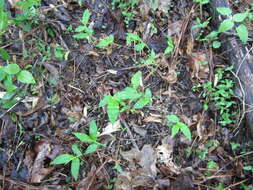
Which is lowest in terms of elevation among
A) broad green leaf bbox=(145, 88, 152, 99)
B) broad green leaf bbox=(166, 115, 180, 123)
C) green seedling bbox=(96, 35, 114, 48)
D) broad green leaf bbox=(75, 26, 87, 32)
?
broad green leaf bbox=(166, 115, 180, 123)

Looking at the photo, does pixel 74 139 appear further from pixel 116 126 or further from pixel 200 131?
pixel 200 131

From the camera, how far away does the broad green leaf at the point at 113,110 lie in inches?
77.9

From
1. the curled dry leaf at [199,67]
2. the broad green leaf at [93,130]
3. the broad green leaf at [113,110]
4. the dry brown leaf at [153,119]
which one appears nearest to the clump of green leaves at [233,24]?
the curled dry leaf at [199,67]

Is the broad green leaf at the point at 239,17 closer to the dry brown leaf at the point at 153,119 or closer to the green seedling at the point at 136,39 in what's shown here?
the green seedling at the point at 136,39

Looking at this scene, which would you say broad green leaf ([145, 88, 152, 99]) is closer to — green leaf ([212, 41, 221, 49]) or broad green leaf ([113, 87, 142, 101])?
broad green leaf ([113, 87, 142, 101])

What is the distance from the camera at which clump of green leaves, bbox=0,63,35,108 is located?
1944 mm

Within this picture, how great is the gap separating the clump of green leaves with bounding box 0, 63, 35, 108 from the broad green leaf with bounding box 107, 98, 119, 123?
A: 0.60 metres

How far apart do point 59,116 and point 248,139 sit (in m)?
1.57

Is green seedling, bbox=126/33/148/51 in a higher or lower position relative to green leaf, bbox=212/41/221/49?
higher

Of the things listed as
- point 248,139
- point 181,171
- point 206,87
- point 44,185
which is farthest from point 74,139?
point 248,139

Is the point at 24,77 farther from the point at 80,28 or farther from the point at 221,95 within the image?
the point at 221,95

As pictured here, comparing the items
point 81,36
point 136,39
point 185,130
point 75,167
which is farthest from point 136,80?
point 75,167

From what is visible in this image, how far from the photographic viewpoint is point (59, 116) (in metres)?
2.22

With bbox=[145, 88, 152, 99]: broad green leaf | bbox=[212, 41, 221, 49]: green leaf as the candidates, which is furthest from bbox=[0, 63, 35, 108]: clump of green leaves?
bbox=[212, 41, 221, 49]: green leaf
